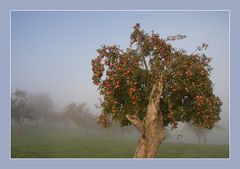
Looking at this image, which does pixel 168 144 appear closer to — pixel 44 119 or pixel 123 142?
pixel 123 142

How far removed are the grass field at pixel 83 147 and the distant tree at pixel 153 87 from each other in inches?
134

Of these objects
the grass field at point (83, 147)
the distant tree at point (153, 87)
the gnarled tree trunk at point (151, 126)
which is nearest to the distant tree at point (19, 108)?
the grass field at point (83, 147)

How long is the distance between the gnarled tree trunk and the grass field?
3.14m

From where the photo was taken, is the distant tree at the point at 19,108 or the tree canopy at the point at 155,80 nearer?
the tree canopy at the point at 155,80

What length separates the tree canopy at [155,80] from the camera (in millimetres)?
15266

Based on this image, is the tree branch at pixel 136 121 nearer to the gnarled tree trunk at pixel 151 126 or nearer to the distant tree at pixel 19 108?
the gnarled tree trunk at pixel 151 126

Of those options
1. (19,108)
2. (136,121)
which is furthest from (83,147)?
(136,121)

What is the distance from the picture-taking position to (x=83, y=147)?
21469 millimetres

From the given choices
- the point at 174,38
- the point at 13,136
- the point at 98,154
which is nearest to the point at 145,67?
Result: the point at 174,38

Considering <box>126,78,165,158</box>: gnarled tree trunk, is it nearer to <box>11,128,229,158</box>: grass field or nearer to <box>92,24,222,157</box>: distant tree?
<box>92,24,222,157</box>: distant tree

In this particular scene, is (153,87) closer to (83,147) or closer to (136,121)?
(136,121)

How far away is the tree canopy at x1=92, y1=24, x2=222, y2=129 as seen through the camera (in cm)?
1527

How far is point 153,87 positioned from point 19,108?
726cm

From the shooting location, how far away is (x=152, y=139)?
15781 mm
